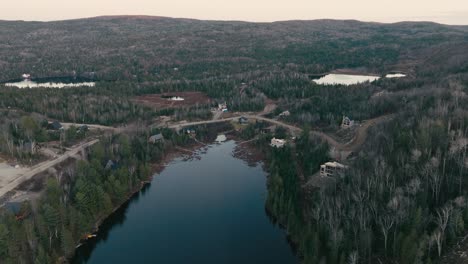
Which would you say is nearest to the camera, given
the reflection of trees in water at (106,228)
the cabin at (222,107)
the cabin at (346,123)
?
the reflection of trees in water at (106,228)

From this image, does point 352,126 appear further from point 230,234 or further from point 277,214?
point 230,234

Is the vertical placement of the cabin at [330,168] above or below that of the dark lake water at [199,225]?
above

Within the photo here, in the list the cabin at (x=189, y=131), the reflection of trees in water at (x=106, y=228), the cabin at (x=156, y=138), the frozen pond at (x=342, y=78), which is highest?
the frozen pond at (x=342, y=78)

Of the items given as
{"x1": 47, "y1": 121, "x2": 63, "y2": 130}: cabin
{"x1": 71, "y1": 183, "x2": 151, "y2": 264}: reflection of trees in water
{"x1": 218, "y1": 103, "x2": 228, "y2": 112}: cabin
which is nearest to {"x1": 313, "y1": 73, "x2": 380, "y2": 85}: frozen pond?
{"x1": 218, "y1": 103, "x2": 228, "y2": 112}: cabin

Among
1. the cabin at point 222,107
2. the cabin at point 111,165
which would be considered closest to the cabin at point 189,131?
the cabin at point 222,107

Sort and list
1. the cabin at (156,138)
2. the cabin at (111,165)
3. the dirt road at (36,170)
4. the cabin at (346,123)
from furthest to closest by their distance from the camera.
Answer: the cabin at (346,123), the cabin at (156,138), the cabin at (111,165), the dirt road at (36,170)

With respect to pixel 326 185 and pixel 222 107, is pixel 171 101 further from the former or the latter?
Result: pixel 326 185

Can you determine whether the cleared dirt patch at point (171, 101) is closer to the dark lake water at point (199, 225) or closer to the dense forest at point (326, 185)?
the dense forest at point (326, 185)

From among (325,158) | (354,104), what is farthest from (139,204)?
(354,104)

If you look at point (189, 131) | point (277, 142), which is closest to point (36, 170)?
point (189, 131)
